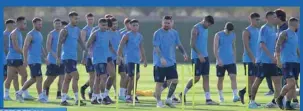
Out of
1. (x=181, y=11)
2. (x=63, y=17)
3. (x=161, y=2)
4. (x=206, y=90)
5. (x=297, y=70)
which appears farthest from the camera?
(x=181, y=11)

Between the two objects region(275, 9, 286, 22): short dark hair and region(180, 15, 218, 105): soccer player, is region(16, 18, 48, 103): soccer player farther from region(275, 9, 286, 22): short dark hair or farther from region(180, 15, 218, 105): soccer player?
region(275, 9, 286, 22): short dark hair

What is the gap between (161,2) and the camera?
20.7 meters

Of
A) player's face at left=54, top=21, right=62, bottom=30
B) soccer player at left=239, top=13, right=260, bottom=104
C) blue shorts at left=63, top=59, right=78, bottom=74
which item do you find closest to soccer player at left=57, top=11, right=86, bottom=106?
blue shorts at left=63, top=59, right=78, bottom=74

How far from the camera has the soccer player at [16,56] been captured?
23812 mm

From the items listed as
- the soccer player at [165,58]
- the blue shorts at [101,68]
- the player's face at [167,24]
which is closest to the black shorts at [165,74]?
the soccer player at [165,58]

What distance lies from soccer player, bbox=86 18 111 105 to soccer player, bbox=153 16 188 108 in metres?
0.94

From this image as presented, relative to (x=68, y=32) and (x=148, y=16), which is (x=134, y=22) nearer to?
(x=68, y=32)

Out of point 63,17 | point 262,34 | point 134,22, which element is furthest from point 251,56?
point 63,17

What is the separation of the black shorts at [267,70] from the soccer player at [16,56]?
159 inches

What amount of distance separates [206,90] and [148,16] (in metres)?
3.39

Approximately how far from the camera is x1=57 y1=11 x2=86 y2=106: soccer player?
76.0 ft

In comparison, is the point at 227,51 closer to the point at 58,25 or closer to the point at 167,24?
the point at 167,24

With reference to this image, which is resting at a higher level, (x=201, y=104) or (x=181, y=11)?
(x=181, y=11)

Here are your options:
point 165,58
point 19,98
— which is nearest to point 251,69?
point 165,58
